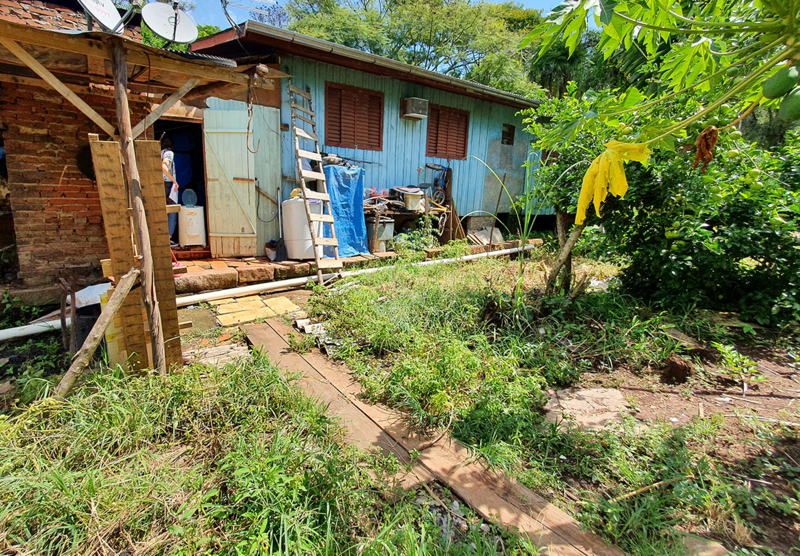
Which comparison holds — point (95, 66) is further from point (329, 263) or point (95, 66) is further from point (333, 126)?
point (333, 126)

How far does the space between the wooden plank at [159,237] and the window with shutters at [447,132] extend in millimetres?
7150

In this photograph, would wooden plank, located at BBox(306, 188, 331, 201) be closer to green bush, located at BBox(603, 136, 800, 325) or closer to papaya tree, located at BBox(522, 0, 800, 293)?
green bush, located at BBox(603, 136, 800, 325)

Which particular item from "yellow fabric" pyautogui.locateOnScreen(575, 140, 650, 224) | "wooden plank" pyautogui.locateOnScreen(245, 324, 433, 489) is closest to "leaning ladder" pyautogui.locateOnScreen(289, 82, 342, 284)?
"wooden plank" pyautogui.locateOnScreen(245, 324, 433, 489)

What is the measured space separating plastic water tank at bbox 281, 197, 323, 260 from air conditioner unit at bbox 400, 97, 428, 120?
11.0 feet

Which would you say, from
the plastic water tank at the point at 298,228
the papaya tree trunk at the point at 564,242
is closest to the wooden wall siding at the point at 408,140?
the plastic water tank at the point at 298,228

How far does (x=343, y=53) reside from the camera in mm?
6680

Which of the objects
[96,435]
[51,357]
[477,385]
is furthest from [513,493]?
[51,357]

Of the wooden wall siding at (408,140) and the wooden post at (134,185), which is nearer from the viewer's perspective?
the wooden post at (134,185)

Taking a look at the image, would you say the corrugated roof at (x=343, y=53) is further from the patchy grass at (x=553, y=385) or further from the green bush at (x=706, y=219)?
the patchy grass at (x=553, y=385)

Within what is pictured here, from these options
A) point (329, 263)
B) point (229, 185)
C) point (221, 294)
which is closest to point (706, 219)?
point (329, 263)

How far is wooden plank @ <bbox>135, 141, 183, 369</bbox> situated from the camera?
9.54ft

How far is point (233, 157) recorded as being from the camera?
6.52 meters

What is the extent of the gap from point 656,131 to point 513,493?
1.98 metres

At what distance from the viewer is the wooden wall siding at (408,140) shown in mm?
6996
